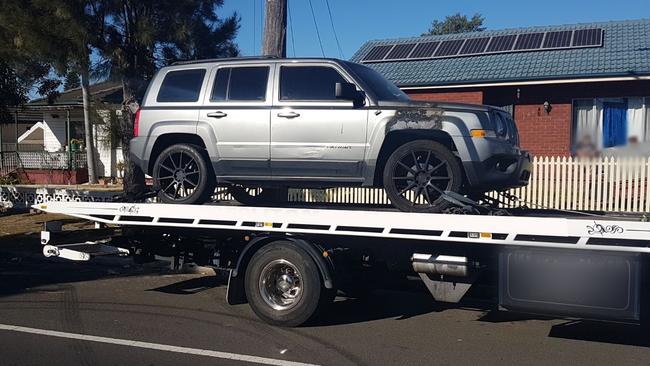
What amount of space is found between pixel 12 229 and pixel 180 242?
844cm

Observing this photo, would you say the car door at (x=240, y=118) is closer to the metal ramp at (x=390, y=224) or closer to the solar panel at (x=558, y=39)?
the metal ramp at (x=390, y=224)

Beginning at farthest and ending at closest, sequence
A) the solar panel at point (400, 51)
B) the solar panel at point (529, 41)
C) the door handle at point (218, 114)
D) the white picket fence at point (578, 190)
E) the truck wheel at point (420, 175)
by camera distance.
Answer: the solar panel at point (400, 51) < the solar panel at point (529, 41) < the white picket fence at point (578, 190) < the door handle at point (218, 114) < the truck wheel at point (420, 175)

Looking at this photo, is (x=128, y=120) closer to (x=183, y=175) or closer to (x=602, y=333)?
(x=183, y=175)

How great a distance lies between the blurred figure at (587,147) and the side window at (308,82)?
271 cm

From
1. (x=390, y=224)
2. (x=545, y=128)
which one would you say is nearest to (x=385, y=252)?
(x=390, y=224)

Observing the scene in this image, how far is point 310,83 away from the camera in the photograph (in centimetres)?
733

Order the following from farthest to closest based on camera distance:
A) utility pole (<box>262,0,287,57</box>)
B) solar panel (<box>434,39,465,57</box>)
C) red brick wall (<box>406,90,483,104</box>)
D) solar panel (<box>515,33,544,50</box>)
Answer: solar panel (<box>434,39,465,57</box>)
solar panel (<box>515,33,544,50</box>)
red brick wall (<box>406,90,483,104</box>)
utility pole (<box>262,0,287,57</box>)

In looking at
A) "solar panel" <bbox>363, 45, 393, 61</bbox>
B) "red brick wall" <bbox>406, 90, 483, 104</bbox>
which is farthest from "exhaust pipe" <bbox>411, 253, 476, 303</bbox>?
"solar panel" <bbox>363, 45, 393, 61</bbox>

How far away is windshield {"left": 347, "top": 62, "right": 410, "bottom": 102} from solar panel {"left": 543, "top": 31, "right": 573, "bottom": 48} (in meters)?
11.7

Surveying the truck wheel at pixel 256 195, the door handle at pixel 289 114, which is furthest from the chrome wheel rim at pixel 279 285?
the truck wheel at pixel 256 195

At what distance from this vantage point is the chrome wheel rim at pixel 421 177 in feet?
22.5

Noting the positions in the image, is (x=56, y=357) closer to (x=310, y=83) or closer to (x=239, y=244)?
(x=239, y=244)

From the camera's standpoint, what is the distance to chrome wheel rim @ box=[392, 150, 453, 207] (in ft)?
22.5

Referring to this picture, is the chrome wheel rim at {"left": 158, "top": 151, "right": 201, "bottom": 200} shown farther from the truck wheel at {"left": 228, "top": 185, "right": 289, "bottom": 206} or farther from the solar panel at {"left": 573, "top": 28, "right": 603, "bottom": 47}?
the solar panel at {"left": 573, "top": 28, "right": 603, "bottom": 47}
